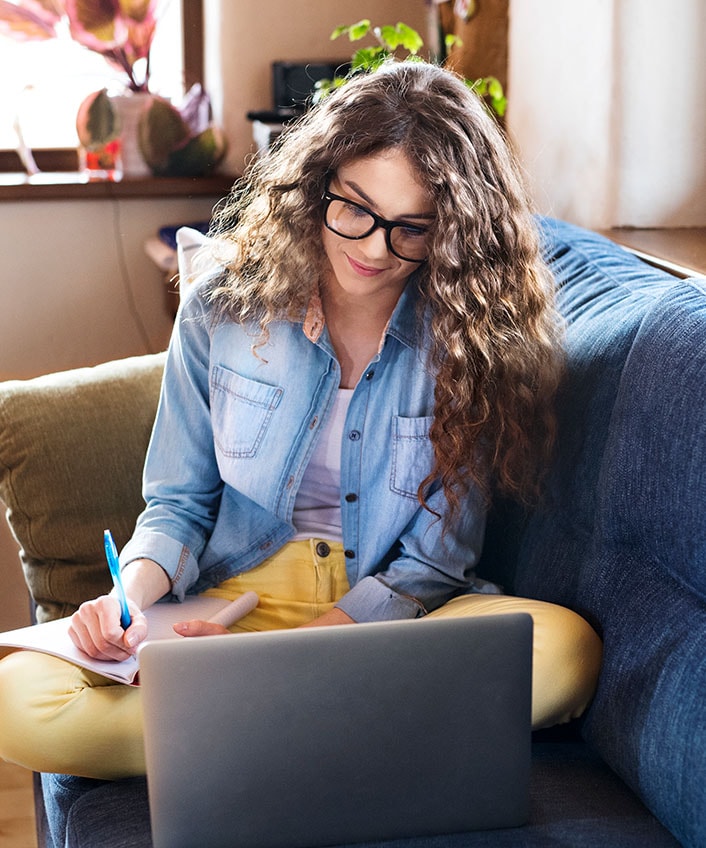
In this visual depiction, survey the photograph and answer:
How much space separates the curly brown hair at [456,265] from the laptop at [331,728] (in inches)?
16.9

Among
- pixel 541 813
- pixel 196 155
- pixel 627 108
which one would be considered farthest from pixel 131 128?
pixel 541 813

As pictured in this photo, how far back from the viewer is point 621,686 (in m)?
1.11

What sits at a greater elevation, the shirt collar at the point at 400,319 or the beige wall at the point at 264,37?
the beige wall at the point at 264,37

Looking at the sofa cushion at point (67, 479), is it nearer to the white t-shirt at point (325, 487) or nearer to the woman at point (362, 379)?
the woman at point (362, 379)

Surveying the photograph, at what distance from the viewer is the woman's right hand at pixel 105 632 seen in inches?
43.5

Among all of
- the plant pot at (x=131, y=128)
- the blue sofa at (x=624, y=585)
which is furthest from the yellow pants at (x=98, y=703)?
the plant pot at (x=131, y=128)

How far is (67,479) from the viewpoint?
5.01 feet

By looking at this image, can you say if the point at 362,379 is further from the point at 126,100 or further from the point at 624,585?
the point at 126,100

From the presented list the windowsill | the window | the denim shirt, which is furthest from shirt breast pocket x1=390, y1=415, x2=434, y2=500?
the window

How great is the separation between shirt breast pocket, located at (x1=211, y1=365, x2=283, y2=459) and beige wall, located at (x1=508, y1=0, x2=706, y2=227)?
2.51 feet

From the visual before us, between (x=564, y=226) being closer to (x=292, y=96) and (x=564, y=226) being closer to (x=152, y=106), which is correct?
(x=292, y=96)

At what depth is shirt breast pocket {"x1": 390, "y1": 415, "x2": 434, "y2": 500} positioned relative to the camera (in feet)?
4.41

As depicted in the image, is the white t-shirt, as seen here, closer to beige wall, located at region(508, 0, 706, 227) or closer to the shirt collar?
the shirt collar

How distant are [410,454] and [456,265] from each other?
9.6 inches
